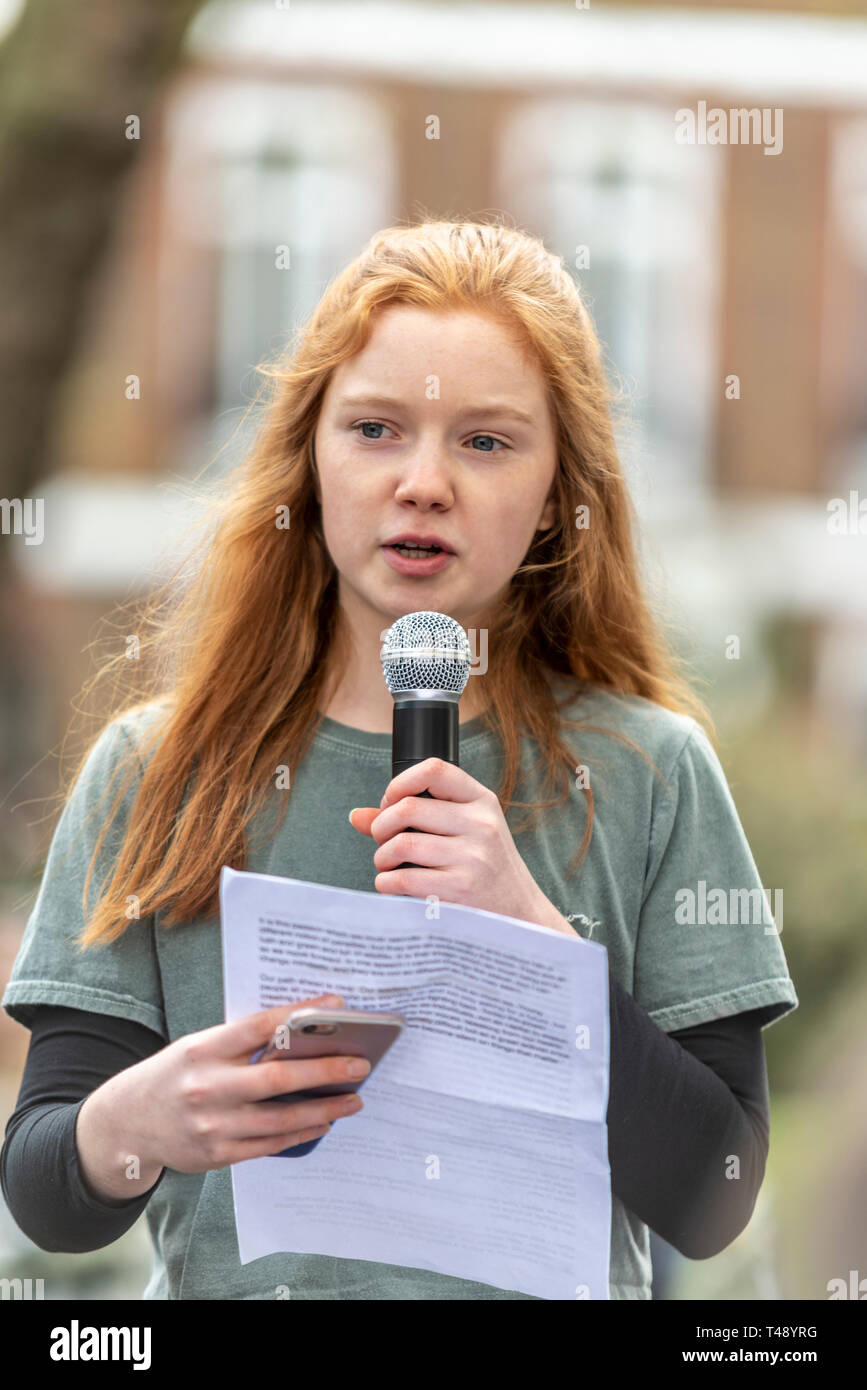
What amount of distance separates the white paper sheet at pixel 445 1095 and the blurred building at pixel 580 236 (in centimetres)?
971

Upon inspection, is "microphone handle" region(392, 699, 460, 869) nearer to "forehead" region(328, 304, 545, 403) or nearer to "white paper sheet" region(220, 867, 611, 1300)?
"white paper sheet" region(220, 867, 611, 1300)

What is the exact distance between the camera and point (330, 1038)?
1359 mm

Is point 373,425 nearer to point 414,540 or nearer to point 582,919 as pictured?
point 414,540

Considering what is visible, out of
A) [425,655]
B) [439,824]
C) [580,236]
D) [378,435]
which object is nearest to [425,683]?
[425,655]

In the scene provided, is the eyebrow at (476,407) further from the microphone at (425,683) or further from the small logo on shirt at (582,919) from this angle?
the small logo on shirt at (582,919)

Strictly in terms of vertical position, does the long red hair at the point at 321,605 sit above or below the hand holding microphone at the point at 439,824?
above

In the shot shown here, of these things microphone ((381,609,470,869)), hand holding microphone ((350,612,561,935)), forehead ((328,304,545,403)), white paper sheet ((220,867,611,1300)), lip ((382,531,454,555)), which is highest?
forehead ((328,304,545,403))

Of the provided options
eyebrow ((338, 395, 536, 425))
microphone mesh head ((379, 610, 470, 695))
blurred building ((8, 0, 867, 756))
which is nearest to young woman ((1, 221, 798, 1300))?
eyebrow ((338, 395, 536, 425))

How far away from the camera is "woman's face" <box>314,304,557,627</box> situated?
1.62m

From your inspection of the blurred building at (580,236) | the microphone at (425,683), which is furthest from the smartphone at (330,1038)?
the blurred building at (580,236)

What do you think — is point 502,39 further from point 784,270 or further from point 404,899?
point 404,899

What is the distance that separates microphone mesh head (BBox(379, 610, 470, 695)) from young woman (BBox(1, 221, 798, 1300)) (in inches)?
4.8

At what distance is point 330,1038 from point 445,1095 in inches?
6.4

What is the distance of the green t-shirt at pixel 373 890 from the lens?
1.67 m
